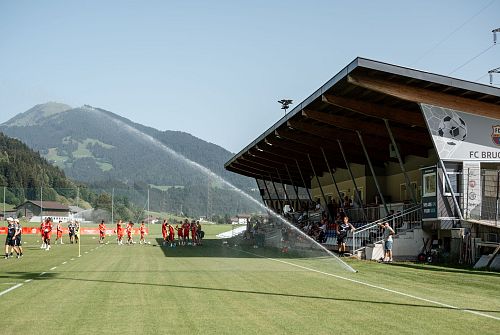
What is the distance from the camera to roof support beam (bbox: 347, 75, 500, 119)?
2653 cm

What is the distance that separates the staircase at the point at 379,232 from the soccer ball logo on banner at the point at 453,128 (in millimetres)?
4868

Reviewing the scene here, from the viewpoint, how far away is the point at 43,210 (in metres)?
89.1

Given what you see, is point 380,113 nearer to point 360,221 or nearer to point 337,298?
point 360,221

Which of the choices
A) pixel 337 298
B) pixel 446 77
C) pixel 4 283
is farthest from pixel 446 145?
pixel 4 283

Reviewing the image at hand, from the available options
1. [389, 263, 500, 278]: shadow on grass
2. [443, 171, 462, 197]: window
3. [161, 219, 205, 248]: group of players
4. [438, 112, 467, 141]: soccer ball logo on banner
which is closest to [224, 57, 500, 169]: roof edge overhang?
[438, 112, 467, 141]: soccer ball logo on banner

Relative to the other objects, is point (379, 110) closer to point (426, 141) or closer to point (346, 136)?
point (426, 141)

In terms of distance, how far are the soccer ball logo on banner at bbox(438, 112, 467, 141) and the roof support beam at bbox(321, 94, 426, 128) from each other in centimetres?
224

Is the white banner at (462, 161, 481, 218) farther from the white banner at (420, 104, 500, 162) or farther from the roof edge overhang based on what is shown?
the roof edge overhang

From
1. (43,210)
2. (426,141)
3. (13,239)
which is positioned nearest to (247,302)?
(13,239)

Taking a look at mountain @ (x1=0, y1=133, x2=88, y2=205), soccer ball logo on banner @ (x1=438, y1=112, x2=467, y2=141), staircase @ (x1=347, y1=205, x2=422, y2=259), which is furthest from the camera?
mountain @ (x1=0, y1=133, x2=88, y2=205)

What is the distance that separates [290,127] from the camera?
125ft

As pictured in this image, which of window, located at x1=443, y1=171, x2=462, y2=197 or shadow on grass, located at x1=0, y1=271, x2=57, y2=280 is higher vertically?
window, located at x1=443, y1=171, x2=462, y2=197

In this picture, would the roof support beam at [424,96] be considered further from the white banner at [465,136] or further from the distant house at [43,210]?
the distant house at [43,210]

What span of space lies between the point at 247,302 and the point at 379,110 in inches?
729
